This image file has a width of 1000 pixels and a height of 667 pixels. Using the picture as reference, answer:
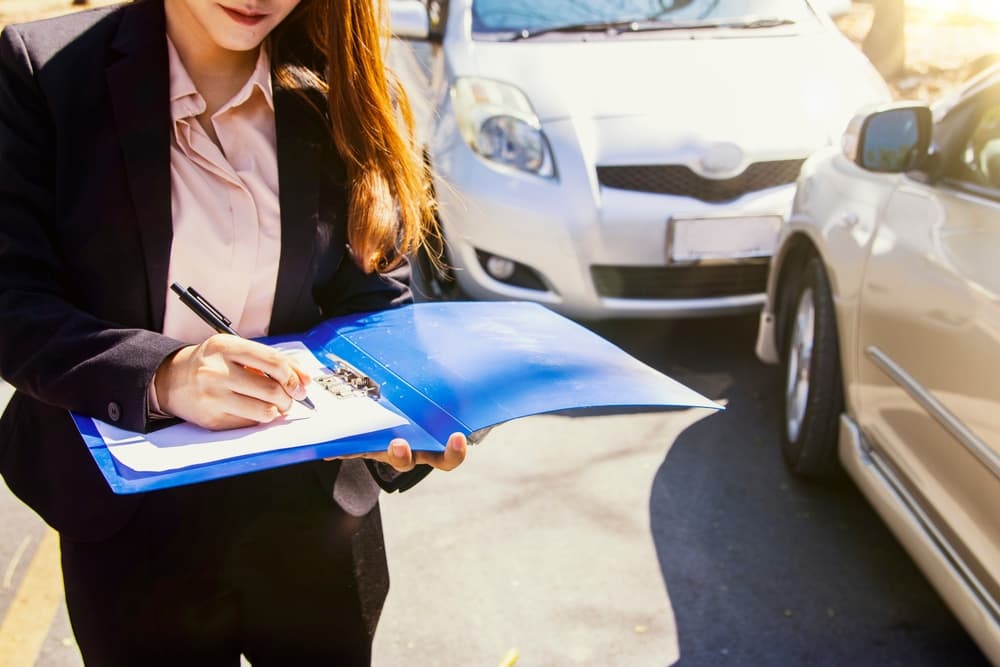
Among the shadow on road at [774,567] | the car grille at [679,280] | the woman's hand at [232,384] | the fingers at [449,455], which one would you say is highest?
the woman's hand at [232,384]

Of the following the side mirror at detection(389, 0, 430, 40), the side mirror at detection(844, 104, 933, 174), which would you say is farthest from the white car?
the side mirror at detection(844, 104, 933, 174)

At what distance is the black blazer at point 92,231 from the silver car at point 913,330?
1492 mm

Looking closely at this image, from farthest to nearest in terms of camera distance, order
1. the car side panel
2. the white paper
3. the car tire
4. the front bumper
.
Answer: the front bumper → the car tire → the car side panel → the white paper

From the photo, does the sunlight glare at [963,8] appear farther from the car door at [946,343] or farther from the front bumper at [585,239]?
the car door at [946,343]

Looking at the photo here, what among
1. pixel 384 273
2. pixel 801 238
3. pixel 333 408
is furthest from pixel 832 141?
pixel 333 408

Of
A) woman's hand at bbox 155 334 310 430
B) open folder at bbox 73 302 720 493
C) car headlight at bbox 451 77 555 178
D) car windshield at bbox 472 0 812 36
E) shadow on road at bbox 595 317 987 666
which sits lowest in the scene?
shadow on road at bbox 595 317 987 666

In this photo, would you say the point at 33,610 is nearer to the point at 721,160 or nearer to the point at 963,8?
the point at 721,160

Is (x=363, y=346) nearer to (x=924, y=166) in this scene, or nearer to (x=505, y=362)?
(x=505, y=362)

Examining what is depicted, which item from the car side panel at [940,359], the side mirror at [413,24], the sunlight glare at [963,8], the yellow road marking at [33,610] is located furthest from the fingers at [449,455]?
the sunlight glare at [963,8]

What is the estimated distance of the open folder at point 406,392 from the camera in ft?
3.53

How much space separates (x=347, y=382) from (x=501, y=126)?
3330 millimetres

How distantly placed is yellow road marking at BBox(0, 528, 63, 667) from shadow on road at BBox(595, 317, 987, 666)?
5.36 feet

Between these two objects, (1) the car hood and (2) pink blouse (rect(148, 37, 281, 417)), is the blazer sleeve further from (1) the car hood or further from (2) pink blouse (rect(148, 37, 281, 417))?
(1) the car hood

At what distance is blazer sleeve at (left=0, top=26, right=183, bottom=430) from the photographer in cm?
115
